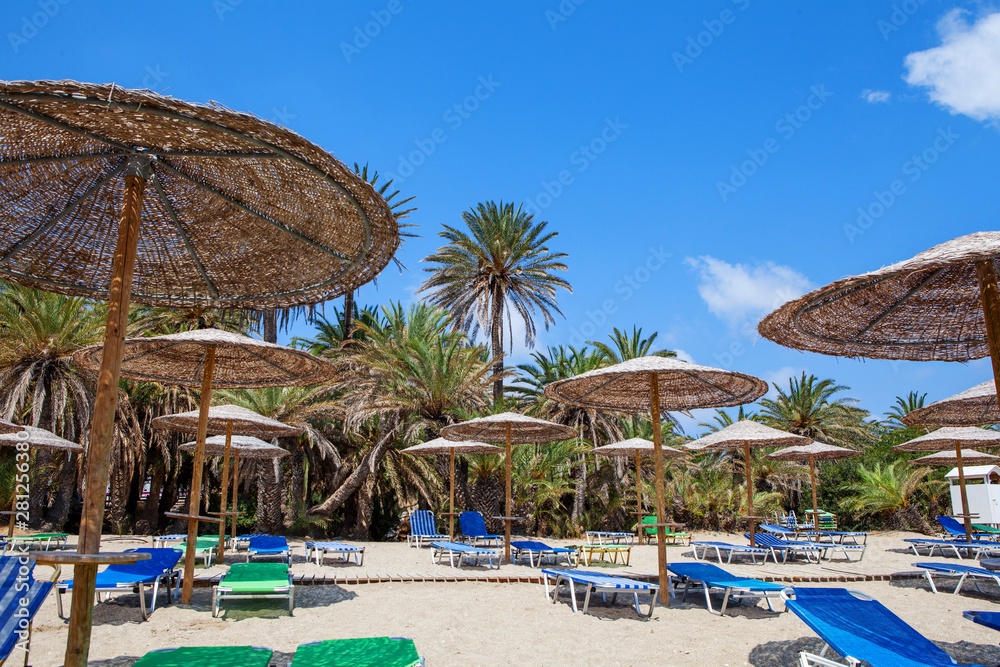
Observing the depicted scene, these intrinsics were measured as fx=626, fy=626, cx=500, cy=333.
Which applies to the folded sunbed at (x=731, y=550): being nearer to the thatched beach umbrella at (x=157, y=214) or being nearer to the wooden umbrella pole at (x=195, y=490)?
the wooden umbrella pole at (x=195, y=490)

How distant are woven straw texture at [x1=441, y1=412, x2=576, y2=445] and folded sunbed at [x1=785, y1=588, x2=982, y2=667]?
21.7 ft

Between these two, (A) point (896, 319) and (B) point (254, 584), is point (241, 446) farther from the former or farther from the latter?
(A) point (896, 319)

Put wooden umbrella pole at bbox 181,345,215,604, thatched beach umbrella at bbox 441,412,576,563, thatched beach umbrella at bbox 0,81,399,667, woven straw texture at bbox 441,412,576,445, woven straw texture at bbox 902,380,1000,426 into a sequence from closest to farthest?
thatched beach umbrella at bbox 0,81,399,667 → wooden umbrella pole at bbox 181,345,215,604 → woven straw texture at bbox 902,380,1000,426 → thatched beach umbrella at bbox 441,412,576,563 → woven straw texture at bbox 441,412,576,445

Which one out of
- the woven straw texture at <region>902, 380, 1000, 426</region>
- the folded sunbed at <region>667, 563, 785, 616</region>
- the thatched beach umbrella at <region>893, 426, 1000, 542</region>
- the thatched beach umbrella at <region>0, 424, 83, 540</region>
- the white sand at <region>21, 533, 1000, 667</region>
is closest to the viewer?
the white sand at <region>21, 533, 1000, 667</region>

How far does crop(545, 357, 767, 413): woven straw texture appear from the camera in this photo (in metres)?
7.65

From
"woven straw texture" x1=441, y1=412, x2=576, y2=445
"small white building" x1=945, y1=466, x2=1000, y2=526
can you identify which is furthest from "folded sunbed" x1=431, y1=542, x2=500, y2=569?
"small white building" x1=945, y1=466, x2=1000, y2=526

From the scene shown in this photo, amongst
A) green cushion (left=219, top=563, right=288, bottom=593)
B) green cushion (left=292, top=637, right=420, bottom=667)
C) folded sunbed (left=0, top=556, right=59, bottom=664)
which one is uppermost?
folded sunbed (left=0, top=556, right=59, bottom=664)

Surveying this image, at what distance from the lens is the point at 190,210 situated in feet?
13.7

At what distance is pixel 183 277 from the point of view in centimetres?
449

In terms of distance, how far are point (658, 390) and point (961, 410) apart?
532 cm

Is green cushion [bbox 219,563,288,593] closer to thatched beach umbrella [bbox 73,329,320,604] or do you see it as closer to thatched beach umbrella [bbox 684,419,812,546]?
thatched beach umbrella [bbox 73,329,320,604]

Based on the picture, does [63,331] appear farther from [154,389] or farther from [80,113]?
[80,113]

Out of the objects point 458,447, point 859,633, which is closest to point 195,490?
point 859,633

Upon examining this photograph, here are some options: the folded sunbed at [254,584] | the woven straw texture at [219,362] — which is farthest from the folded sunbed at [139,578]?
the woven straw texture at [219,362]
